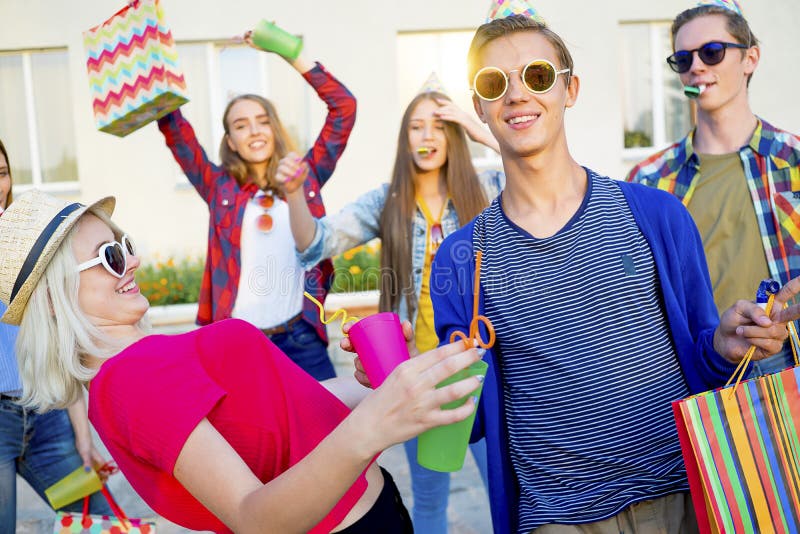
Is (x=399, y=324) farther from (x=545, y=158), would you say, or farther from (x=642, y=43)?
(x=642, y=43)

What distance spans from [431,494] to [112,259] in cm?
210

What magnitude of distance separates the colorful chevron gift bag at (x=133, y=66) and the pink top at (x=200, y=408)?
2.14 metres

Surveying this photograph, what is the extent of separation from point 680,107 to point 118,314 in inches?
386

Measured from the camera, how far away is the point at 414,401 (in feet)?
4.29

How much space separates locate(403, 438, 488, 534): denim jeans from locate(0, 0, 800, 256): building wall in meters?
6.47

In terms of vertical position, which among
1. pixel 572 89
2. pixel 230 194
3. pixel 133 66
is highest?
pixel 133 66

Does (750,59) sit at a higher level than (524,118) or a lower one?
higher

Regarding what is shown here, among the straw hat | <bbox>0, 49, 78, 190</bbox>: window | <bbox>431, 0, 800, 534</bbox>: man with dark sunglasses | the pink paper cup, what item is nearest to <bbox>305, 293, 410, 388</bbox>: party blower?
the pink paper cup

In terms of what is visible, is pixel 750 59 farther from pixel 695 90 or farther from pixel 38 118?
pixel 38 118

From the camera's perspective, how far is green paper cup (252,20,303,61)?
393 centimetres

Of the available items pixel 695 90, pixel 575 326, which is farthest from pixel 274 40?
pixel 575 326

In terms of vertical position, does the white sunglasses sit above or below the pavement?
above

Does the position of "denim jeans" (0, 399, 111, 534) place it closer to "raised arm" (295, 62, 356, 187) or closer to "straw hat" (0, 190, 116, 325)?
"straw hat" (0, 190, 116, 325)

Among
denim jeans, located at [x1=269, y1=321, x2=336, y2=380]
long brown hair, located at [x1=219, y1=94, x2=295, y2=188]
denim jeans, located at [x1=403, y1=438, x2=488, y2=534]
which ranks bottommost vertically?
denim jeans, located at [x1=403, y1=438, x2=488, y2=534]
